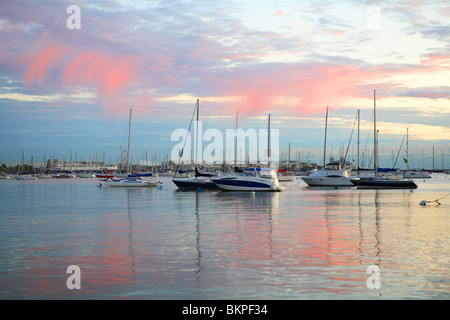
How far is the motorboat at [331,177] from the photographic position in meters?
81.9

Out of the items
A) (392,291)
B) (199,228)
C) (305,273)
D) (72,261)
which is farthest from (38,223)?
(392,291)

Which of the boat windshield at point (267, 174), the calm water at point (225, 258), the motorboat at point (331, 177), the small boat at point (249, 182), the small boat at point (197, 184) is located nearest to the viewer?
the calm water at point (225, 258)

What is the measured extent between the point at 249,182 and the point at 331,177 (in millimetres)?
25186

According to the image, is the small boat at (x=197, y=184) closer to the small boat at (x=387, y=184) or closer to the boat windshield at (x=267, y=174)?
the boat windshield at (x=267, y=174)

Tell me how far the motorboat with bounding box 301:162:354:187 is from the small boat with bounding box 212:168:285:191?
71.3ft

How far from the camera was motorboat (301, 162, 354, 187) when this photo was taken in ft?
269

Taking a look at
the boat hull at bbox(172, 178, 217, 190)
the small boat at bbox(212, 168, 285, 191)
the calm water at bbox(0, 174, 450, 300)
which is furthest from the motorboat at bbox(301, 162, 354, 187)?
the calm water at bbox(0, 174, 450, 300)

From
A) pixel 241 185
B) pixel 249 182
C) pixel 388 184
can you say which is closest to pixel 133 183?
pixel 241 185

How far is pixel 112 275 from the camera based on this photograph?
43.5ft

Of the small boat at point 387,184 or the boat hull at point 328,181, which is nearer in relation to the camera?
the small boat at point 387,184

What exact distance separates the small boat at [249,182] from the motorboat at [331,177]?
21.7 m

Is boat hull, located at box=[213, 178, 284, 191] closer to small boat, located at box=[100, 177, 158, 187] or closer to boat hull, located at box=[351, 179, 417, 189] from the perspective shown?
boat hull, located at box=[351, 179, 417, 189]

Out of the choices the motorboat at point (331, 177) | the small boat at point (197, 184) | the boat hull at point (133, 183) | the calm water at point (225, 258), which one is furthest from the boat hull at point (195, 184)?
the calm water at point (225, 258)

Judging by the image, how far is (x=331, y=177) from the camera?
3270 inches
